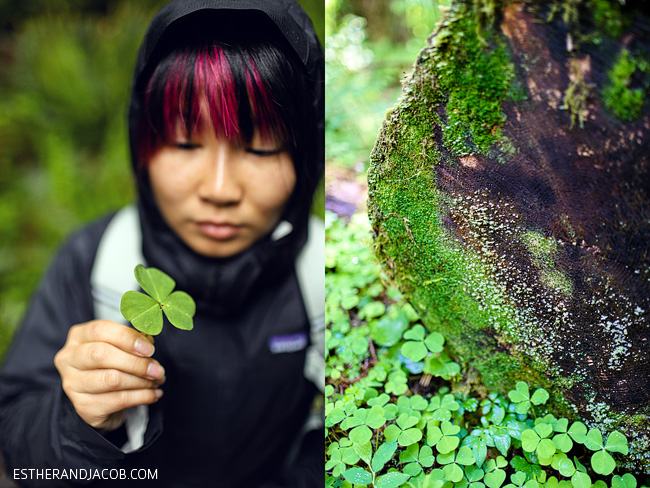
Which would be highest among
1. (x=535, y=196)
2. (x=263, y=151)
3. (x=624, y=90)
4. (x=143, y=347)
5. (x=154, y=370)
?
(x=624, y=90)

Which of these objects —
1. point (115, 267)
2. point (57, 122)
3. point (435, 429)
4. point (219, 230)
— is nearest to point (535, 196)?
point (435, 429)

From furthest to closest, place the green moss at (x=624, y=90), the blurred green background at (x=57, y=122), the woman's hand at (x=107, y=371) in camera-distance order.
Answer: the blurred green background at (x=57, y=122) → the woman's hand at (x=107, y=371) → the green moss at (x=624, y=90)

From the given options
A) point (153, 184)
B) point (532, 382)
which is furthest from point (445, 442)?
point (153, 184)

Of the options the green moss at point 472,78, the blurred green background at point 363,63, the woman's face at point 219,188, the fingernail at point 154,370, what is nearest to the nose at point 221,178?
the woman's face at point 219,188

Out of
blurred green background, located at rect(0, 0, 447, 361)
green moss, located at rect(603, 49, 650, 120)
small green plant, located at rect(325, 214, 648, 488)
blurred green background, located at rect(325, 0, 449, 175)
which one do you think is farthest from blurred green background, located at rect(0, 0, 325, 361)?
green moss, located at rect(603, 49, 650, 120)

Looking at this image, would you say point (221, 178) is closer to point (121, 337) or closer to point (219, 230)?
point (219, 230)

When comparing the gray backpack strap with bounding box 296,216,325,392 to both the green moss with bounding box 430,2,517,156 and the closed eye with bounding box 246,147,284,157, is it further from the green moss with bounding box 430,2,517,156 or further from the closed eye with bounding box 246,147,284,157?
the green moss with bounding box 430,2,517,156

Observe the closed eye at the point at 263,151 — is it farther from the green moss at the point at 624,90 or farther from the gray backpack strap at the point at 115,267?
the green moss at the point at 624,90
